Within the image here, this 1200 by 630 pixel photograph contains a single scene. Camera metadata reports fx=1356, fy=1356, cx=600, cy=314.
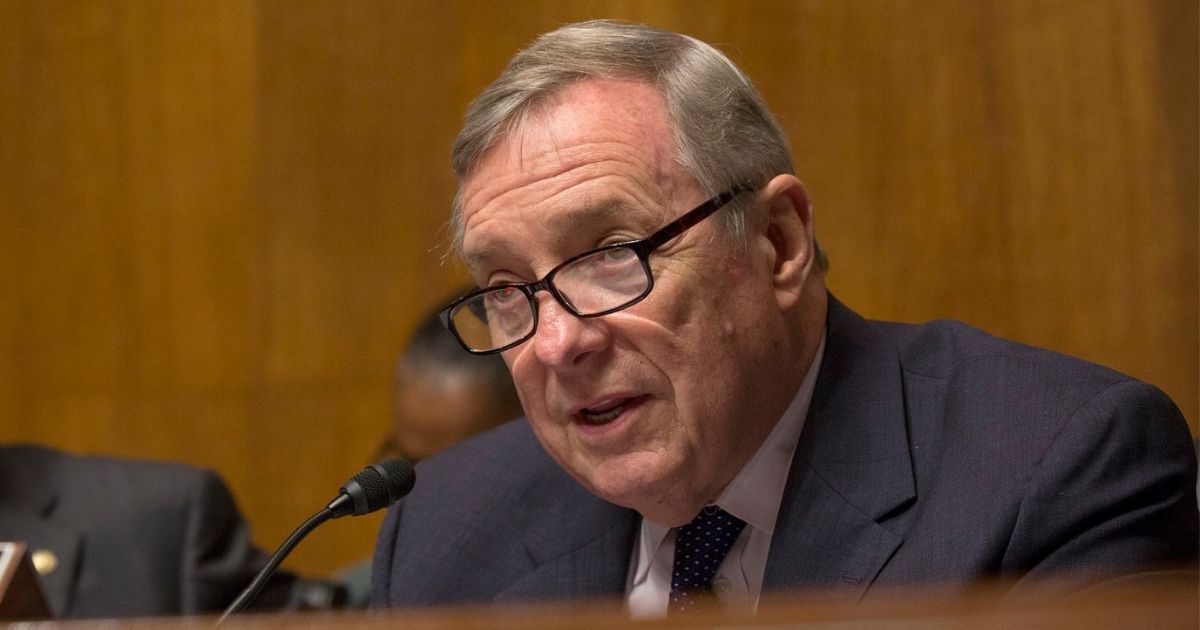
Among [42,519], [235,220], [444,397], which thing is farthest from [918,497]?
[235,220]

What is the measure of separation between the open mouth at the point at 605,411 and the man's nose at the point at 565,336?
0.06 meters

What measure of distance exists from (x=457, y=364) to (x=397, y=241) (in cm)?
79

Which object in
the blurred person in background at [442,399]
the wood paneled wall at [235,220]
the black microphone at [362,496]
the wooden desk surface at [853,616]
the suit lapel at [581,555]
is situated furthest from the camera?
the wood paneled wall at [235,220]

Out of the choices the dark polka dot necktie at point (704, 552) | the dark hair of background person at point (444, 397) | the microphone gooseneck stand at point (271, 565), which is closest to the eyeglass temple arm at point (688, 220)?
the dark polka dot necktie at point (704, 552)

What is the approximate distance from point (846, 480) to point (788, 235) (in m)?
0.32

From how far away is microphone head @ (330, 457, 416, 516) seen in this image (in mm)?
1588

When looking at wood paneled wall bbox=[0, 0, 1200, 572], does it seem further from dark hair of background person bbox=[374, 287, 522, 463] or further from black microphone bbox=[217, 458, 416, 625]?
black microphone bbox=[217, 458, 416, 625]

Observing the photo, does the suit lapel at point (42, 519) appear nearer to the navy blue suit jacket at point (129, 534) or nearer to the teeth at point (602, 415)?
the navy blue suit jacket at point (129, 534)

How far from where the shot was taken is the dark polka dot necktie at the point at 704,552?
5.65 ft

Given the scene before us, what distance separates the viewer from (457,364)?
3.18m

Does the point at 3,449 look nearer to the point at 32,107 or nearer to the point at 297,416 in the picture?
the point at 297,416

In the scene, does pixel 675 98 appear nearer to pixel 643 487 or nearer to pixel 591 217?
pixel 591 217

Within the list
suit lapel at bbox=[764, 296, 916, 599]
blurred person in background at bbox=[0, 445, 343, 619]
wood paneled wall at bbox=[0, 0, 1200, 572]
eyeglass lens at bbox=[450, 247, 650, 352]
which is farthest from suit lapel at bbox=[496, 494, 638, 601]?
wood paneled wall at bbox=[0, 0, 1200, 572]

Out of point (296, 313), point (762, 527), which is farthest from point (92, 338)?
point (762, 527)
